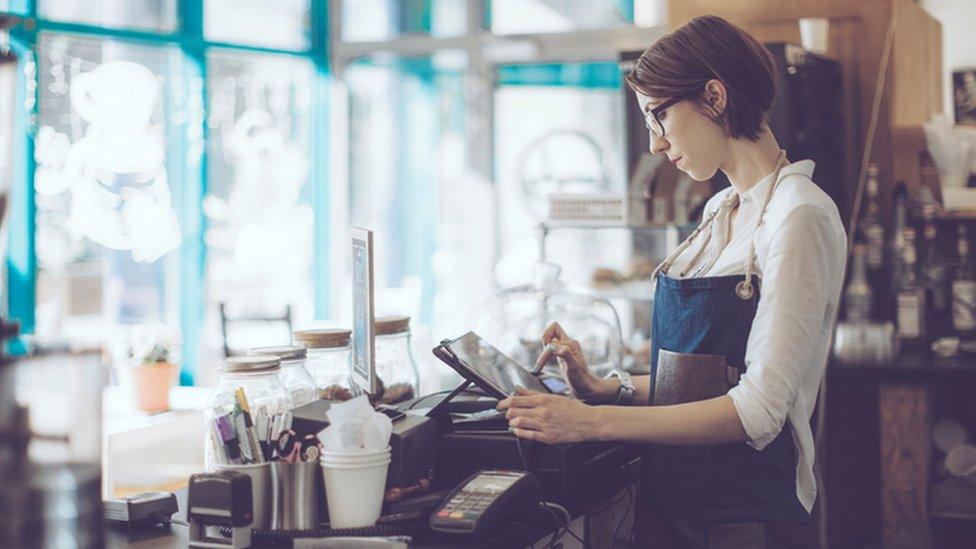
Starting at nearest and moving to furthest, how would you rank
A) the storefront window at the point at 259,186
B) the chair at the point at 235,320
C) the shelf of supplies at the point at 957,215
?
the shelf of supplies at the point at 957,215 → the chair at the point at 235,320 → the storefront window at the point at 259,186

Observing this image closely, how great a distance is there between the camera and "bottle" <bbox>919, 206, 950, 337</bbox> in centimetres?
403

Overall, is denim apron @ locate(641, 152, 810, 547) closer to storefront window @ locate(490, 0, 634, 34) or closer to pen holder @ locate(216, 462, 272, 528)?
pen holder @ locate(216, 462, 272, 528)

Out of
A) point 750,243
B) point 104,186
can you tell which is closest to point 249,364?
point 750,243

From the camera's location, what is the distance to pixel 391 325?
A: 2186mm

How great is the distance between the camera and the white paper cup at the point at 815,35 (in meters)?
4.08

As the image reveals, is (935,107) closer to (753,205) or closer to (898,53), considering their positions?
(898,53)

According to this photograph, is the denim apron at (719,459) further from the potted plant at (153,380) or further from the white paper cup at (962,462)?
the potted plant at (153,380)

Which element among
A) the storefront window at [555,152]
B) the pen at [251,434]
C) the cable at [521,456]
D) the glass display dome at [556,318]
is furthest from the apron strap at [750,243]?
the storefront window at [555,152]

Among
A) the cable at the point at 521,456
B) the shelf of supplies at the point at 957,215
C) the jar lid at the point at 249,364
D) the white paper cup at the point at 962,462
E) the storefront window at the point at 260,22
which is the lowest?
the white paper cup at the point at 962,462

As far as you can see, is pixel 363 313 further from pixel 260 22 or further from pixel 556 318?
pixel 260 22

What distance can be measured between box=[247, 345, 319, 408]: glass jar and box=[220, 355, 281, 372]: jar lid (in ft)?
0.34

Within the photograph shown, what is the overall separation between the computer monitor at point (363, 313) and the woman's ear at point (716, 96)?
0.61 m

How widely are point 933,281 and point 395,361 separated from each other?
2.68 m

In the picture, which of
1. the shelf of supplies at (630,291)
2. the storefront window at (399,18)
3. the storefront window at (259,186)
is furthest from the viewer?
the storefront window at (399,18)
